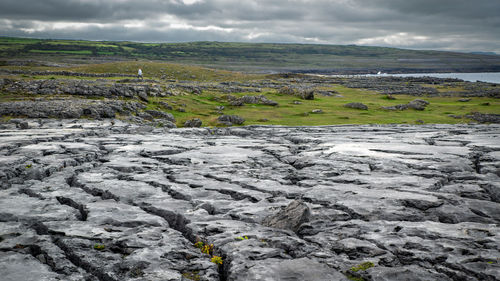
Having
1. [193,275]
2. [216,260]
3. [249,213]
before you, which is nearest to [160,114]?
[249,213]

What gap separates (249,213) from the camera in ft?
32.3

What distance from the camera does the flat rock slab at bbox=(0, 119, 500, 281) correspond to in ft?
23.2

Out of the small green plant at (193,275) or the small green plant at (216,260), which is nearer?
the small green plant at (193,275)

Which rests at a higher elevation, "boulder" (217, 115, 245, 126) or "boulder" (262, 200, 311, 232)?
"boulder" (262, 200, 311, 232)

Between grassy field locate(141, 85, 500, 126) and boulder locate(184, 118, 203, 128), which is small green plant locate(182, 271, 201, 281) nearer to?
boulder locate(184, 118, 203, 128)

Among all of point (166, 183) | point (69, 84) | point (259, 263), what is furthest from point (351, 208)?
point (69, 84)

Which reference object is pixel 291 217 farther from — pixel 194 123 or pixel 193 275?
pixel 194 123

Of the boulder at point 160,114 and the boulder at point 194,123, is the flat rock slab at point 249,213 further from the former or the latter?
the boulder at point 160,114

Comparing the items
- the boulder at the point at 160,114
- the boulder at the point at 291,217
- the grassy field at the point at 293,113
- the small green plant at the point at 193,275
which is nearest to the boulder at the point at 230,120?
the grassy field at the point at 293,113

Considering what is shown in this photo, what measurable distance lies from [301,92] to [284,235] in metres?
55.7

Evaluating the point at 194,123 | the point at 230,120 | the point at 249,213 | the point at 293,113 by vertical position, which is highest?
the point at 249,213

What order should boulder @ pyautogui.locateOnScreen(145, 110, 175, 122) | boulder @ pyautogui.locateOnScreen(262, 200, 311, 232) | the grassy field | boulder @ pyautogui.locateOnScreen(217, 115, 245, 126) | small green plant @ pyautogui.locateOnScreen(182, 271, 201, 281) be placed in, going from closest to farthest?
small green plant @ pyautogui.locateOnScreen(182, 271, 201, 281)
boulder @ pyautogui.locateOnScreen(262, 200, 311, 232)
boulder @ pyautogui.locateOnScreen(217, 115, 245, 126)
boulder @ pyautogui.locateOnScreen(145, 110, 175, 122)
the grassy field

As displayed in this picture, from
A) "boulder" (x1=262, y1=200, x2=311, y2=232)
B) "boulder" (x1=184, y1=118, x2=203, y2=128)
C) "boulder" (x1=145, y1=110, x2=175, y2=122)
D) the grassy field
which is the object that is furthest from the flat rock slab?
the grassy field

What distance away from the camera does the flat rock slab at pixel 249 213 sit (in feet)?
23.2
